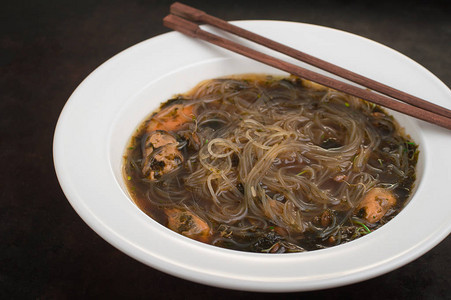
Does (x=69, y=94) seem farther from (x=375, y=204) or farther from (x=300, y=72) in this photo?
(x=375, y=204)

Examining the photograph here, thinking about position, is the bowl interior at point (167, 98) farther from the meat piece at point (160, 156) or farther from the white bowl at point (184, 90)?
the meat piece at point (160, 156)

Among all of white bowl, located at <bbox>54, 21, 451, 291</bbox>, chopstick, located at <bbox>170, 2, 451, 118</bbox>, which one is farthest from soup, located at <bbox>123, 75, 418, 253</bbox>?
chopstick, located at <bbox>170, 2, 451, 118</bbox>

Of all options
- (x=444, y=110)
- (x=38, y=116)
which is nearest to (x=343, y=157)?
(x=444, y=110)

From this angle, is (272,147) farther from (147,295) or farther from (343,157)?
(147,295)

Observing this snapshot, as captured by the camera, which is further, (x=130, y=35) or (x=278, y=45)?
(x=130, y=35)

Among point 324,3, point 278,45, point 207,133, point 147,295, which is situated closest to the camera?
point 147,295

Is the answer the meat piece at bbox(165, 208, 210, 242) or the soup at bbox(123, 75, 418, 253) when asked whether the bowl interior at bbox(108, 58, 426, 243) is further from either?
the meat piece at bbox(165, 208, 210, 242)

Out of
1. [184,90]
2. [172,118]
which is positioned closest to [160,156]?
[172,118]

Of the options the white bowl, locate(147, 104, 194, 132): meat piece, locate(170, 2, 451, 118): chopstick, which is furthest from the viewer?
locate(147, 104, 194, 132): meat piece
